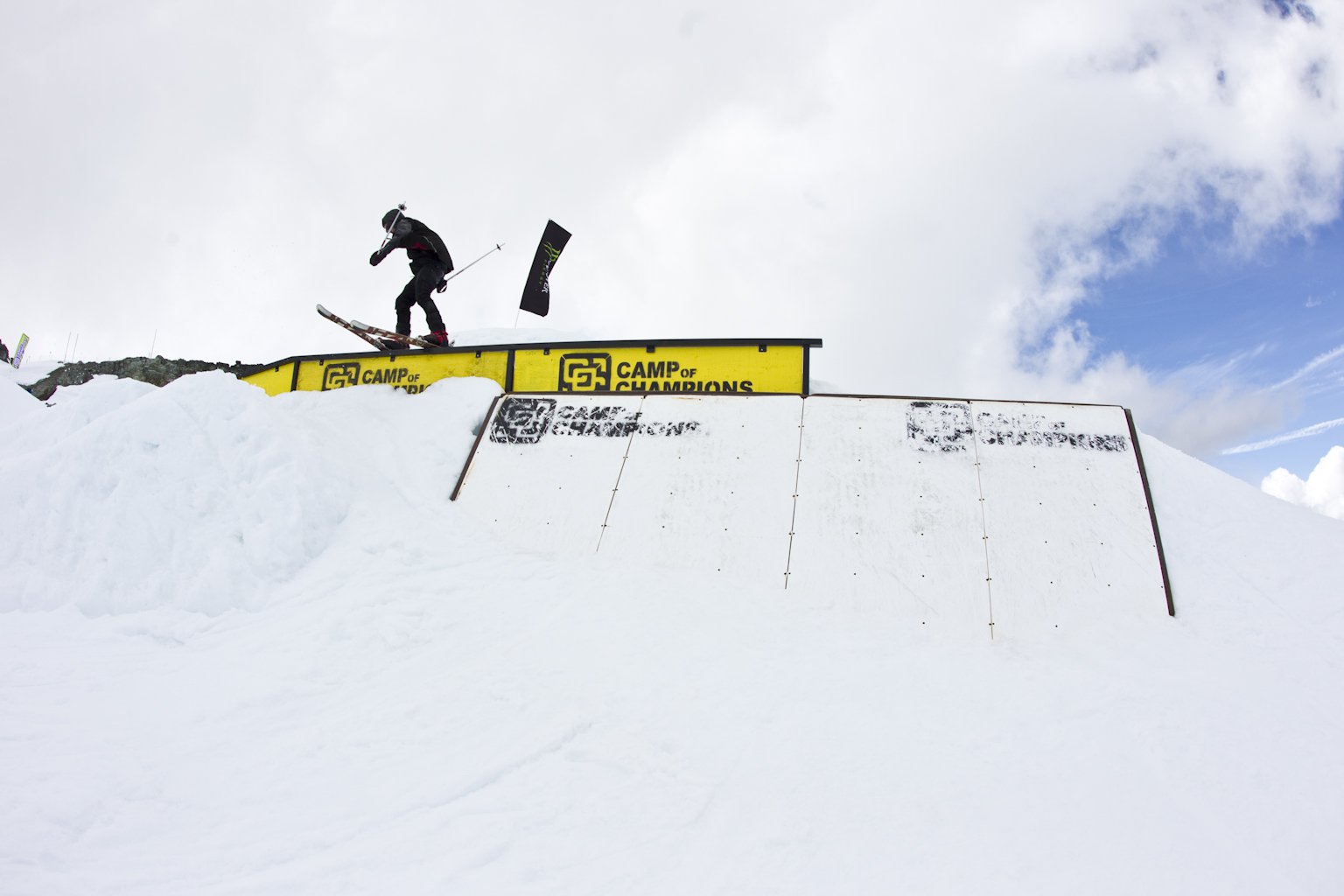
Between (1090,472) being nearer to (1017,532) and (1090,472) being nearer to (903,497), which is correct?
(1017,532)

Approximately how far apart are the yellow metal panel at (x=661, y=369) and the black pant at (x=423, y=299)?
1.89 m

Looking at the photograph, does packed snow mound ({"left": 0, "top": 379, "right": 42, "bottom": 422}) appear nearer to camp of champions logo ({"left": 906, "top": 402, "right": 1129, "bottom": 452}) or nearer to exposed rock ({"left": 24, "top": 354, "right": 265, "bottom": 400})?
exposed rock ({"left": 24, "top": 354, "right": 265, "bottom": 400})

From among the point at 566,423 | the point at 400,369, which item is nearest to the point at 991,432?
the point at 566,423

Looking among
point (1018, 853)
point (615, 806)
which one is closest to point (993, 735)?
point (1018, 853)

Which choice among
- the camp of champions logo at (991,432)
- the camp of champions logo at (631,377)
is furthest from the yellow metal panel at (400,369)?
the camp of champions logo at (991,432)

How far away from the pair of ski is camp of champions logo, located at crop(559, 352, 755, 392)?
2.47 meters

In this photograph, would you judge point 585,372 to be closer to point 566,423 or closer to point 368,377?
point 566,423

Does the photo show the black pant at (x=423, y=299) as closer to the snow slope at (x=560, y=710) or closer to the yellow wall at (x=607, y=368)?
the yellow wall at (x=607, y=368)

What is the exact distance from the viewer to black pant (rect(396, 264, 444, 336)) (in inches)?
470

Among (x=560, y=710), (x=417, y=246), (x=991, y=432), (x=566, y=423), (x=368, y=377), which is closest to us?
(x=560, y=710)

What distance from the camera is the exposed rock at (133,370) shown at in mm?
26766

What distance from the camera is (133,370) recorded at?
27.6 m

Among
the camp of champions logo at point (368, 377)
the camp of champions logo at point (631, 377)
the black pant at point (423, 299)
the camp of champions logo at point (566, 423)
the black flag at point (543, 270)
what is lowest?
the camp of champions logo at point (566, 423)

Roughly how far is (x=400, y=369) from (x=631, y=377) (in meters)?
4.34
